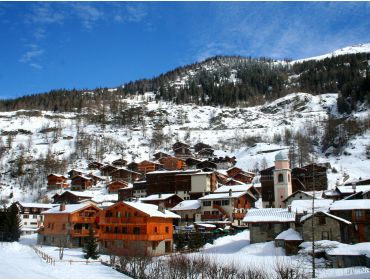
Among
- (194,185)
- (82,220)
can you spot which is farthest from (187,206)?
(82,220)

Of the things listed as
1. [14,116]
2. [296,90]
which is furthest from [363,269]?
[296,90]

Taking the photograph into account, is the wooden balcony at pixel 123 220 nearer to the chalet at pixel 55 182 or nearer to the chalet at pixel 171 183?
the chalet at pixel 171 183

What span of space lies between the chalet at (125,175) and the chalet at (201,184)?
97.2 ft

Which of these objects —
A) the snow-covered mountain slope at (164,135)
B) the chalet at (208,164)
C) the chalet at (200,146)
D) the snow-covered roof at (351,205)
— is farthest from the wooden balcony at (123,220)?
the chalet at (200,146)

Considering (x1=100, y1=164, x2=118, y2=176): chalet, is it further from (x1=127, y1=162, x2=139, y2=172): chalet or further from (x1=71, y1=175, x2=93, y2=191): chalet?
(x1=71, y1=175, x2=93, y2=191): chalet

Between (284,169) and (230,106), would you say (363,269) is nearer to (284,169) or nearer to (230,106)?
(284,169)

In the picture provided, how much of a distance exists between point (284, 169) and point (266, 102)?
128 meters

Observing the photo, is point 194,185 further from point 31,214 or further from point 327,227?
point 327,227

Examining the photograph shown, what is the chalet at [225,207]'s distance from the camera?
65500 millimetres

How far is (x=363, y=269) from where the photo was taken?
34469mm

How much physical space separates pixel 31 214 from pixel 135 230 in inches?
1477

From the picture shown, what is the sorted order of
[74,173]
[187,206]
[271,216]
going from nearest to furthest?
[271,216], [187,206], [74,173]

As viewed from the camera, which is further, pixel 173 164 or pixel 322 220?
pixel 173 164

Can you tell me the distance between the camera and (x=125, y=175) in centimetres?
10662
